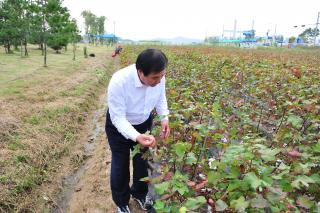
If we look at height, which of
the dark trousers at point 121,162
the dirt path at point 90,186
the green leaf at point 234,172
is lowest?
the dirt path at point 90,186

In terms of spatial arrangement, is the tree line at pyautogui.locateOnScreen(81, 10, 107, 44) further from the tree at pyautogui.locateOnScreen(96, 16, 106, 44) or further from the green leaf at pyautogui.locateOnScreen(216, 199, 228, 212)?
the green leaf at pyautogui.locateOnScreen(216, 199, 228, 212)

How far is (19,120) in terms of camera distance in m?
5.90

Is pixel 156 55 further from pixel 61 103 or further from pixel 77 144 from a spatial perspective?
pixel 61 103

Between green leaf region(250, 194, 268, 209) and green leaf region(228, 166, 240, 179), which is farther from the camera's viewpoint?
green leaf region(228, 166, 240, 179)

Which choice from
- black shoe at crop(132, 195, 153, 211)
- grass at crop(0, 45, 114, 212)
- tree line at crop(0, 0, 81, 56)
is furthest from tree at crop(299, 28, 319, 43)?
black shoe at crop(132, 195, 153, 211)

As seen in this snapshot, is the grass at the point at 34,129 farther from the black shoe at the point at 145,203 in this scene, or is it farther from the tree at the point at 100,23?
the tree at the point at 100,23

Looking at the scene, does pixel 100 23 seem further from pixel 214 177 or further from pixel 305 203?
pixel 305 203

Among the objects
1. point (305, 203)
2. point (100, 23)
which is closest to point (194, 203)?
point (305, 203)

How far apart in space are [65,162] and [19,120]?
4.68 feet

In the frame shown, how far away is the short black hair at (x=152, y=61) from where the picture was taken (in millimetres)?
2297

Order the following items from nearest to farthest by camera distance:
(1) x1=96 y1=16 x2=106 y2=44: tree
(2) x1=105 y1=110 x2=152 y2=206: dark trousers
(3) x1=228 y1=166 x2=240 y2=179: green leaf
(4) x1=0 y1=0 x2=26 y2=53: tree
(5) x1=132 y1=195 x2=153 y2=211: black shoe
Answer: (3) x1=228 y1=166 x2=240 y2=179: green leaf
(2) x1=105 y1=110 x2=152 y2=206: dark trousers
(5) x1=132 y1=195 x2=153 y2=211: black shoe
(4) x1=0 y1=0 x2=26 y2=53: tree
(1) x1=96 y1=16 x2=106 y2=44: tree

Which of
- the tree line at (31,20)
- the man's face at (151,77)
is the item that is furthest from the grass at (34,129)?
the tree line at (31,20)

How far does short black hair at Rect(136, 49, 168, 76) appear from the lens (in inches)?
90.4

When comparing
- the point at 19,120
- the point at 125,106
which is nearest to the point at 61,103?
the point at 19,120
